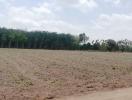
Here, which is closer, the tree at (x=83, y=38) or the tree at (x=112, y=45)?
the tree at (x=112, y=45)

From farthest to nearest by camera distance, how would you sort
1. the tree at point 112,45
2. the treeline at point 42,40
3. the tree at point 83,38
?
the tree at point 83,38, the treeline at point 42,40, the tree at point 112,45

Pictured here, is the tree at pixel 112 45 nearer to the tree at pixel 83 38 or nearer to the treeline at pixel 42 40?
the treeline at pixel 42 40

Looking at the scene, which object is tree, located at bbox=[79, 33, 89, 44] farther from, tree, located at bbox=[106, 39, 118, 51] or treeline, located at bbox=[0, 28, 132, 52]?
tree, located at bbox=[106, 39, 118, 51]

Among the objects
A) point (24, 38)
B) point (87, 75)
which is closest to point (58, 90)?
point (87, 75)

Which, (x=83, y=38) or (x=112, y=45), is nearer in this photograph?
(x=112, y=45)

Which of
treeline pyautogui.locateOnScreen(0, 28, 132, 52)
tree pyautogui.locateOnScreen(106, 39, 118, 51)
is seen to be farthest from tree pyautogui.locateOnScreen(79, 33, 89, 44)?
tree pyautogui.locateOnScreen(106, 39, 118, 51)

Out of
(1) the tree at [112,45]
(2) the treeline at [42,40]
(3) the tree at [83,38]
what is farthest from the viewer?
(3) the tree at [83,38]

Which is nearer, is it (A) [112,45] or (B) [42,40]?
(A) [112,45]

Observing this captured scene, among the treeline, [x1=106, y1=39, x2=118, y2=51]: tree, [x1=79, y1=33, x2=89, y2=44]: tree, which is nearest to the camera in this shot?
[x1=106, y1=39, x2=118, y2=51]: tree

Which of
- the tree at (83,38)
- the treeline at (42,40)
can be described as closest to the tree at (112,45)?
the treeline at (42,40)

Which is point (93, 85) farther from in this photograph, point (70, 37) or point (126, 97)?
point (70, 37)

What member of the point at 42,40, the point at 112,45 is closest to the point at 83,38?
the point at 42,40

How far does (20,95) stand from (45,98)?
1.00 meters

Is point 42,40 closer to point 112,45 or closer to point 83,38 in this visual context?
point 83,38
